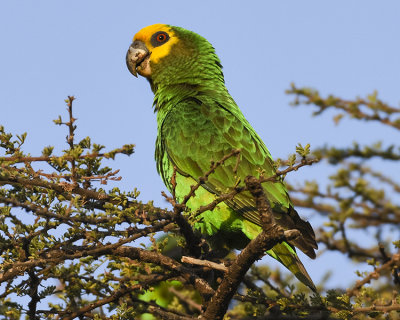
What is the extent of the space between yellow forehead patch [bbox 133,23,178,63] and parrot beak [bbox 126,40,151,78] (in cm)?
7

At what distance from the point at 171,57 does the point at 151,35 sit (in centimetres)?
62

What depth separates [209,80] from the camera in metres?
6.47

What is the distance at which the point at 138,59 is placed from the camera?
7.04 metres

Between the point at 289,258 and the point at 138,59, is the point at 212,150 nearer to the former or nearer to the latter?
the point at 289,258

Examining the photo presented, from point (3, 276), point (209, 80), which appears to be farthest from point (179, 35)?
point (3, 276)

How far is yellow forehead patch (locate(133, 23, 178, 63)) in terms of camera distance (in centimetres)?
685

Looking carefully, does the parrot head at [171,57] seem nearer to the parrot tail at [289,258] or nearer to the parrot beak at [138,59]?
the parrot beak at [138,59]

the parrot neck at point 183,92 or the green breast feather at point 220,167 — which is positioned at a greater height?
the parrot neck at point 183,92

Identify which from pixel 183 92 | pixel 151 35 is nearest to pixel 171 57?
pixel 151 35

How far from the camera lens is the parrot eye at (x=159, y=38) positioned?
7.00 m

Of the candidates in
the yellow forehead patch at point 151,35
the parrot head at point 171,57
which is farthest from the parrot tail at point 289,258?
the yellow forehead patch at point 151,35

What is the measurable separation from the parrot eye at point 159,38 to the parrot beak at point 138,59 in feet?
0.50

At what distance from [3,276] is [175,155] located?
246 centimetres

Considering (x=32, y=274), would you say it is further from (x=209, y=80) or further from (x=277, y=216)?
(x=209, y=80)
